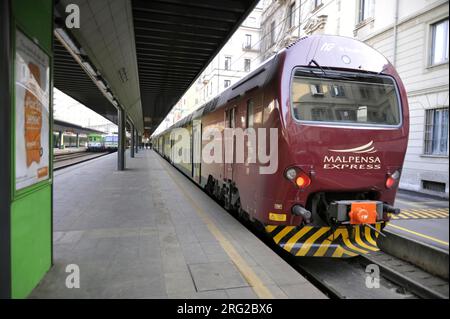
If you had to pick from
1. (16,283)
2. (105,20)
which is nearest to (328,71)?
(16,283)

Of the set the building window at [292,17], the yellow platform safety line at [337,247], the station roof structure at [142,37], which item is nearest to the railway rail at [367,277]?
the yellow platform safety line at [337,247]

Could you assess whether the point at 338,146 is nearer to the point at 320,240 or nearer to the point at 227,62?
the point at 320,240

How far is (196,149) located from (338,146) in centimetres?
637

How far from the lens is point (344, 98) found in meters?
4.66

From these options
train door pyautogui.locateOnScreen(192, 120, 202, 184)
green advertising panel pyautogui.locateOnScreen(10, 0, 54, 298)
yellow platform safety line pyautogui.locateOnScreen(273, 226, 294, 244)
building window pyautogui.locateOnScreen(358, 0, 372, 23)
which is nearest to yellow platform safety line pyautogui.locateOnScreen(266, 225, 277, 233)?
yellow platform safety line pyautogui.locateOnScreen(273, 226, 294, 244)

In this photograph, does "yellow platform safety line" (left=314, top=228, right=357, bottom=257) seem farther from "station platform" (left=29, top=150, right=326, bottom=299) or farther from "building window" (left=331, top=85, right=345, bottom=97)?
"building window" (left=331, top=85, right=345, bottom=97)

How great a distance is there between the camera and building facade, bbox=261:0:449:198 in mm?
6203

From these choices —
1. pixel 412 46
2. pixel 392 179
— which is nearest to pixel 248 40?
pixel 412 46

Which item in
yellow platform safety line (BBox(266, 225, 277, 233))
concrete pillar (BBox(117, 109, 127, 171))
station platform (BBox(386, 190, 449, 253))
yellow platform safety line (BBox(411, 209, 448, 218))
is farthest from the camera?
concrete pillar (BBox(117, 109, 127, 171))

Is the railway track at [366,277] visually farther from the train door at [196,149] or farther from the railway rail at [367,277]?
the train door at [196,149]

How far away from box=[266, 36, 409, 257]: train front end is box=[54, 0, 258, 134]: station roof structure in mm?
2950

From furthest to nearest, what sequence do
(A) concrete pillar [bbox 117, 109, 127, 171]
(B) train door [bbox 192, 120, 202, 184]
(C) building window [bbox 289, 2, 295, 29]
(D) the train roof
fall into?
(C) building window [bbox 289, 2, 295, 29]
(A) concrete pillar [bbox 117, 109, 127, 171]
(B) train door [bbox 192, 120, 202, 184]
(D) the train roof

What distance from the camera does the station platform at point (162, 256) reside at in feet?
10.8

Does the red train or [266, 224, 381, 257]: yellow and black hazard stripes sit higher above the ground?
the red train
